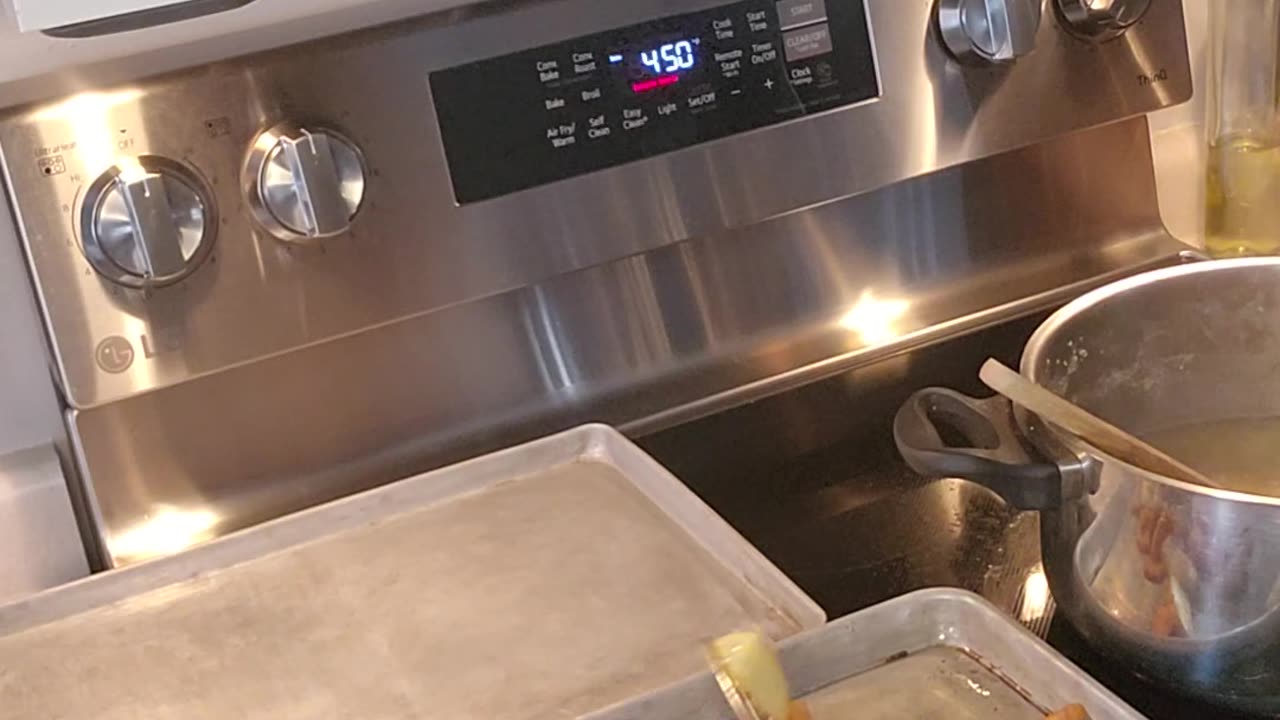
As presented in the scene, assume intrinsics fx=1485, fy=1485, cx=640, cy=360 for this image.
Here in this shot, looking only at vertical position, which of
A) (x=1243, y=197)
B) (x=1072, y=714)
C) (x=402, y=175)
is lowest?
(x=1072, y=714)

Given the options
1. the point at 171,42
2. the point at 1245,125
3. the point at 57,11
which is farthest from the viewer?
the point at 1245,125

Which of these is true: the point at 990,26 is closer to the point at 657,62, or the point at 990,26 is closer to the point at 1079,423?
the point at 657,62

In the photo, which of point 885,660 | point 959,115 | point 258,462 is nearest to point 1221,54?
point 959,115

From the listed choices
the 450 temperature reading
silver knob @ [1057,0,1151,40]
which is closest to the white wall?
silver knob @ [1057,0,1151,40]

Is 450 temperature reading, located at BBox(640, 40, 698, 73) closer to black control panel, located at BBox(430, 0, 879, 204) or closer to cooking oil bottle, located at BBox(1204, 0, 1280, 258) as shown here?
black control panel, located at BBox(430, 0, 879, 204)

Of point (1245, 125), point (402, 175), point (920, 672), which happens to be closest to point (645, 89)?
point (402, 175)

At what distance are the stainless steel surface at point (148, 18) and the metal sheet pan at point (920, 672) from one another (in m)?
0.34

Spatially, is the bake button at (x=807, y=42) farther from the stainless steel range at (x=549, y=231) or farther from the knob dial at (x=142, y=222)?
the knob dial at (x=142, y=222)

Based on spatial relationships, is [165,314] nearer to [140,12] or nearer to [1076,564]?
[140,12]

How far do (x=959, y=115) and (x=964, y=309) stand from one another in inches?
6.0

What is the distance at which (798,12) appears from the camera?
89 centimetres

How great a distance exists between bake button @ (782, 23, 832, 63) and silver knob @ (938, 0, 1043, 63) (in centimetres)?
8

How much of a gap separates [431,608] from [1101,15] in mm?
577

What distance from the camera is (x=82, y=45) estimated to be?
2.20 feet
